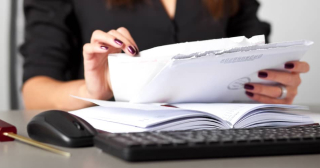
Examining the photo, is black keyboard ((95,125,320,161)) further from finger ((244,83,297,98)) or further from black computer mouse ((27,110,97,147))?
finger ((244,83,297,98))

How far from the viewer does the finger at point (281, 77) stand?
2.62 ft

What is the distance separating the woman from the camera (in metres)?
1.33

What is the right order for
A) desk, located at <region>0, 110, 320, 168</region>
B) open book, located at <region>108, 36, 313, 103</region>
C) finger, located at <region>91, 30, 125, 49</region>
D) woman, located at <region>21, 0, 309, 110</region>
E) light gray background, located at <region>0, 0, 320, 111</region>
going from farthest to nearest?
light gray background, located at <region>0, 0, 320, 111</region>
woman, located at <region>21, 0, 309, 110</region>
finger, located at <region>91, 30, 125, 49</region>
open book, located at <region>108, 36, 313, 103</region>
desk, located at <region>0, 110, 320, 168</region>

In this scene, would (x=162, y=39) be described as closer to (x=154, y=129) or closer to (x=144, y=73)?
(x=144, y=73)

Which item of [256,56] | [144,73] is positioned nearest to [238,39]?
[256,56]

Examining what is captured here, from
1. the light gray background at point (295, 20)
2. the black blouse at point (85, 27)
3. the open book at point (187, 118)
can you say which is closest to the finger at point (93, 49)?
the open book at point (187, 118)

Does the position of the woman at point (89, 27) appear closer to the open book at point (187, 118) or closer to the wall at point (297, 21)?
the open book at point (187, 118)

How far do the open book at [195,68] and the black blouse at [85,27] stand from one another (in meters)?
0.70

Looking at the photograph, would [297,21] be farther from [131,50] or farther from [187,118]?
[187,118]

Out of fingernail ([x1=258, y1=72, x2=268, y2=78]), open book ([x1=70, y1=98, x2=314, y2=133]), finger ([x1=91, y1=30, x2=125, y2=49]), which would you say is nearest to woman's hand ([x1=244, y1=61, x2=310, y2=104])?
fingernail ([x1=258, y1=72, x2=268, y2=78])

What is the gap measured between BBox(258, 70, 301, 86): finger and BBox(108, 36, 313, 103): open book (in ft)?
0.06

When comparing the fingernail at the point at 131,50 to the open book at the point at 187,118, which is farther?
the fingernail at the point at 131,50

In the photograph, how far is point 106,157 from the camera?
1.38ft

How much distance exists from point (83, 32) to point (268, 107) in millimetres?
1008
